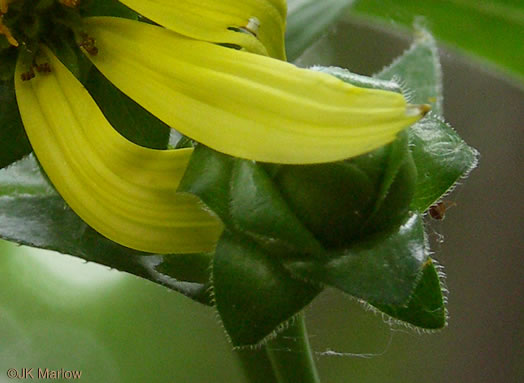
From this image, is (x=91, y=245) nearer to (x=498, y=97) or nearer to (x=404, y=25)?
(x=404, y=25)

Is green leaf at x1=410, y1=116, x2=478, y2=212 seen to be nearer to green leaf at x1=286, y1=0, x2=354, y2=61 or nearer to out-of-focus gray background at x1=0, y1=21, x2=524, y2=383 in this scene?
green leaf at x1=286, y1=0, x2=354, y2=61

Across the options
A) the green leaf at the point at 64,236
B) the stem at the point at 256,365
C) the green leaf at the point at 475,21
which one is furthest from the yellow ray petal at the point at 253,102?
the green leaf at the point at 475,21

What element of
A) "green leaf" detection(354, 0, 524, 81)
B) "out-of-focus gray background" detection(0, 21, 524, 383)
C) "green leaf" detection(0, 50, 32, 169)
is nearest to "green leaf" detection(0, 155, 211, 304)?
"green leaf" detection(0, 50, 32, 169)

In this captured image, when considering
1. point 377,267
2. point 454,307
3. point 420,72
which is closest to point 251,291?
point 377,267

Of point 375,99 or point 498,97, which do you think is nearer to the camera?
point 375,99

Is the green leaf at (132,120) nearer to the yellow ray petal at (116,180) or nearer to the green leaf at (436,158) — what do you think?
the yellow ray petal at (116,180)

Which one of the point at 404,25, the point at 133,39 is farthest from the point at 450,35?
the point at 133,39

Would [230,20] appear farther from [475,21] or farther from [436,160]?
[475,21]

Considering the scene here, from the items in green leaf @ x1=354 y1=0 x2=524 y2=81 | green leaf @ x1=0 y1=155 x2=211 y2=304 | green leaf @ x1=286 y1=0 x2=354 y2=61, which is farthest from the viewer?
green leaf @ x1=354 y1=0 x2=524 y2=81
